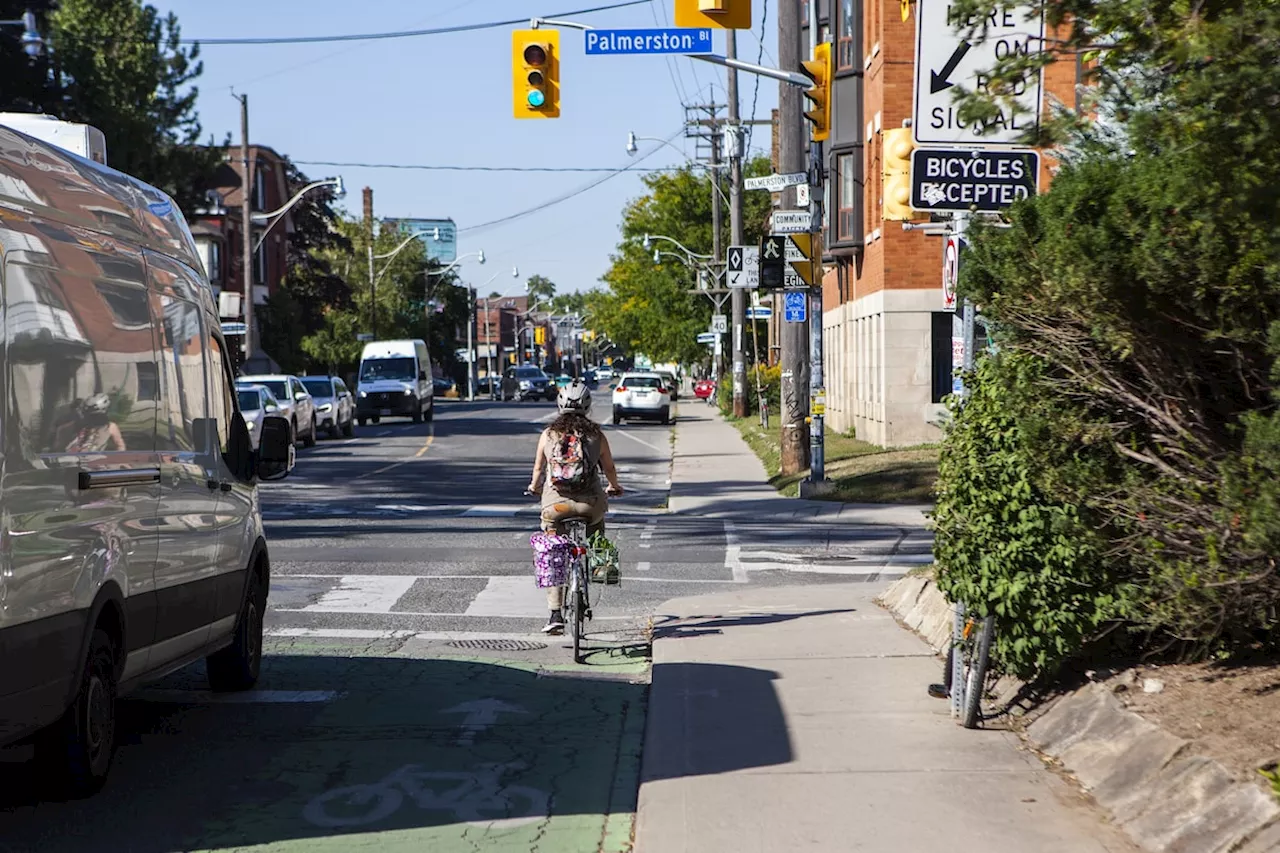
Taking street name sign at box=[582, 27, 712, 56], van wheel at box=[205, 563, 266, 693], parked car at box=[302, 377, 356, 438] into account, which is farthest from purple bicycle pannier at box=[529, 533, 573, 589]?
parked car at box=[302, 377, 356, 438]

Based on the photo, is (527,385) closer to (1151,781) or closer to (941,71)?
(941,71)

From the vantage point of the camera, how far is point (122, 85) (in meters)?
45.2

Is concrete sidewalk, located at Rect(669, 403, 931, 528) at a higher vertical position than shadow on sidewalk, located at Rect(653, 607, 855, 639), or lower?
lower

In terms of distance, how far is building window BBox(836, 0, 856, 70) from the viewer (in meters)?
34.1

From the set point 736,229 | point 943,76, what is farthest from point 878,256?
point 943,76

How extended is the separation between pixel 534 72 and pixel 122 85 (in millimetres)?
28949

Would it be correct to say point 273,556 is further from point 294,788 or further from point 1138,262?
point 1138,262

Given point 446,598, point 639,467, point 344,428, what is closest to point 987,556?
point 446,598

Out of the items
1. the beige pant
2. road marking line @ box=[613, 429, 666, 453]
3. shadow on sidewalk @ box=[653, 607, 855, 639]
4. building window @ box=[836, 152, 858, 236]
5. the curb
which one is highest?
building window @ box=[836, 152, 858, 236]

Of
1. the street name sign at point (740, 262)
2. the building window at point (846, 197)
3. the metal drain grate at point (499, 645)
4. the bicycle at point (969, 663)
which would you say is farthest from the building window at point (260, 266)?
the bicycle at point (969, 663)

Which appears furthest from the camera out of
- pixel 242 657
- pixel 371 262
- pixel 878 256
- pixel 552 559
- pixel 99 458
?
pixel 371 262

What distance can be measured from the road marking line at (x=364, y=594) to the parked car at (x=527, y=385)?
2647 inches

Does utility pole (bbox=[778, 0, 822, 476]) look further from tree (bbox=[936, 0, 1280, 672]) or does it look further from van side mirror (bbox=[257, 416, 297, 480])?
tree (bbox=[936, 0, 1280, 672])

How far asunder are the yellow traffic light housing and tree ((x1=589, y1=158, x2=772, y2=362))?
6187cm
